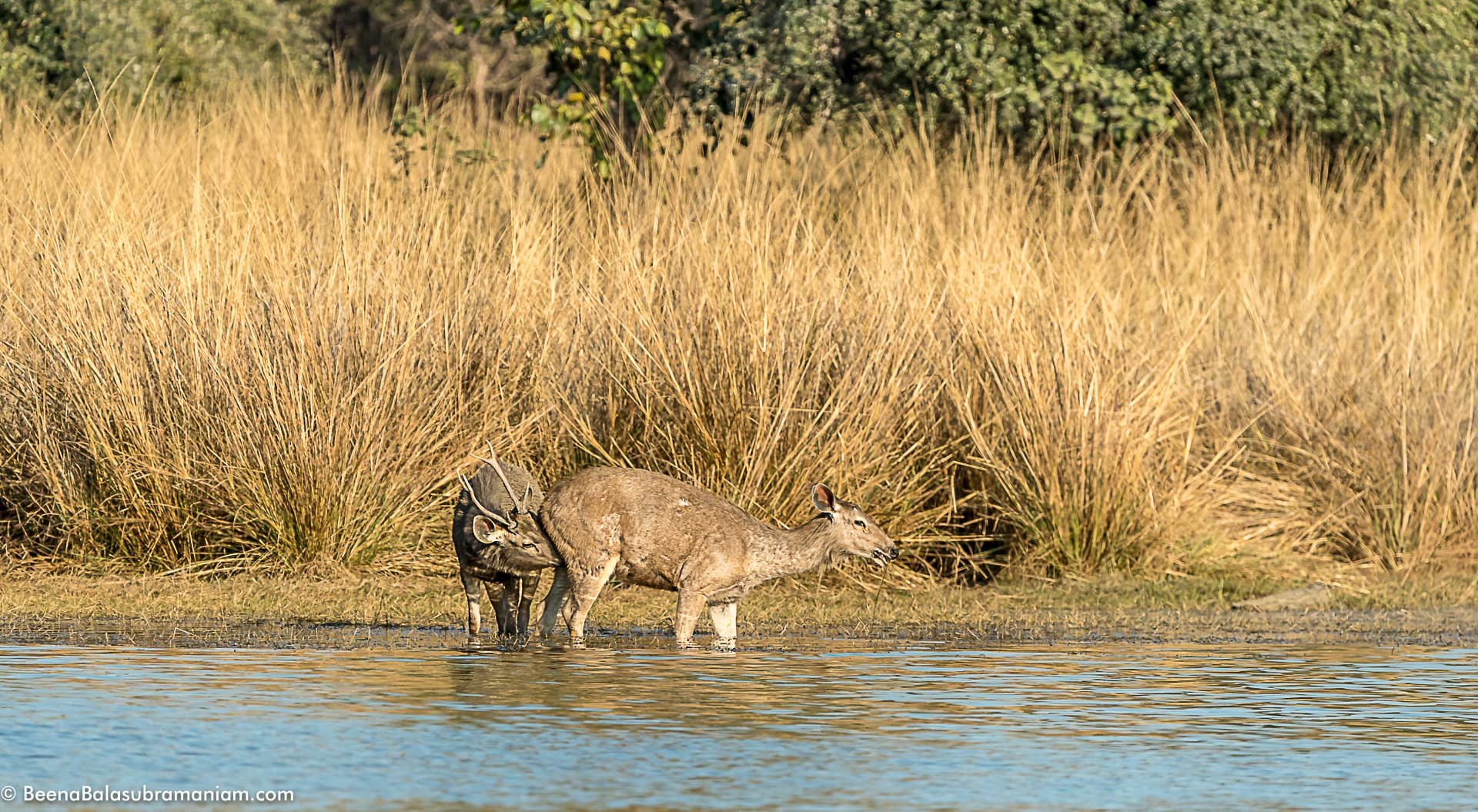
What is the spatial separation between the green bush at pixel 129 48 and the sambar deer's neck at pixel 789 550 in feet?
30.4

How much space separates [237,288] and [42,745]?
5536mm

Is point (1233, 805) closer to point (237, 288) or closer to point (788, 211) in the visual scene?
point (237, 288)

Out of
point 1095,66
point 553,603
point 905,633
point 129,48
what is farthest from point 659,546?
point 129,48

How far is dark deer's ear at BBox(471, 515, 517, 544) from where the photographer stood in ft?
34.2

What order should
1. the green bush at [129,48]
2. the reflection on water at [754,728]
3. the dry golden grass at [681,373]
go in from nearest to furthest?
1. the reflection on water at [754,728]
2. the dry golden grass at [681,373]
3. the green bush at [129,48]

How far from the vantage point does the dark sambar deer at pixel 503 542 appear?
34.7 ft

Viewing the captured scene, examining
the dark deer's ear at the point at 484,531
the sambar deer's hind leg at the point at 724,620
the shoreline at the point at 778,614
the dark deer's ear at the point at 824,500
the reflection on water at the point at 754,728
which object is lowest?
the shoreline at the point at 778,614

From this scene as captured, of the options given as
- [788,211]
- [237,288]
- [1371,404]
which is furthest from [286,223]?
[1371,404]

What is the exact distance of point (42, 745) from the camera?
24.9 feet

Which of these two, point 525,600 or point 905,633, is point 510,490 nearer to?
point 525,600

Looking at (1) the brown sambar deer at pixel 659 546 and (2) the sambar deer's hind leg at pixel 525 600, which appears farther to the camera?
(2) the sambar deer's hind leg at pixel 525 600

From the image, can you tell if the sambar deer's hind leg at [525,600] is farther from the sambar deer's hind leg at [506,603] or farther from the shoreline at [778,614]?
the shoreline at [778,614]

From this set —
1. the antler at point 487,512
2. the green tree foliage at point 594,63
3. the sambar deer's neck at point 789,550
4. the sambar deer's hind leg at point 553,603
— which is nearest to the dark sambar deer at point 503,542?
the antler at point 487,512

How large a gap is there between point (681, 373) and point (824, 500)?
7.20ft
